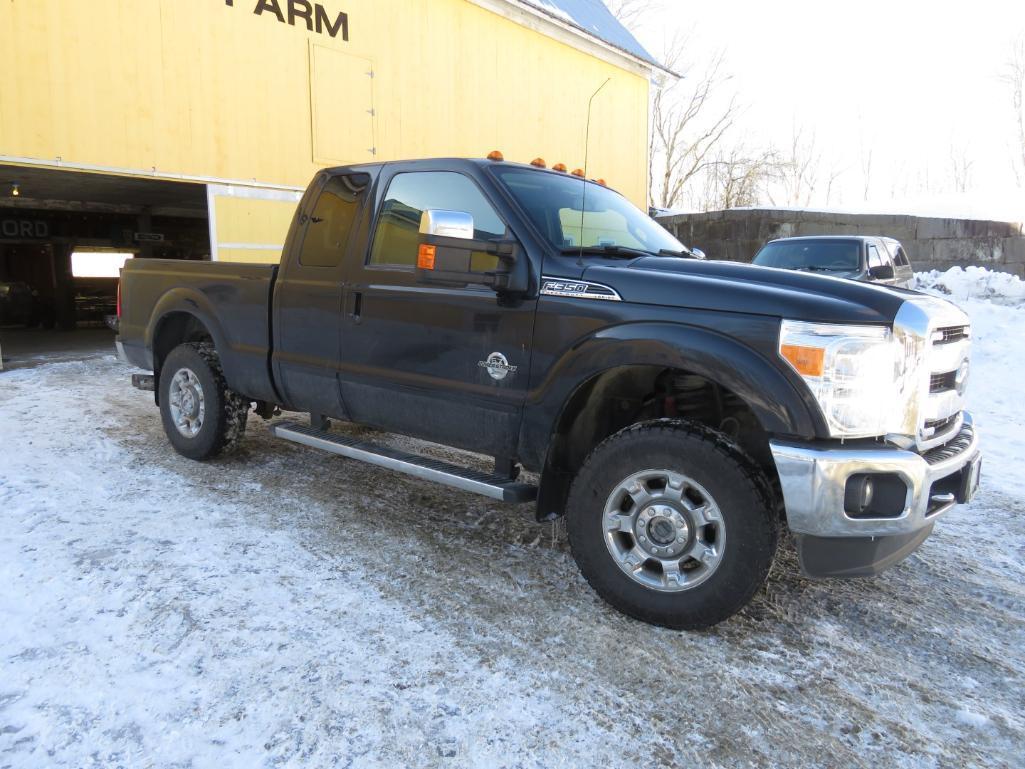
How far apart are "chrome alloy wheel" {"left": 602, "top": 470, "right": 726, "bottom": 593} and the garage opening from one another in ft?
43.8

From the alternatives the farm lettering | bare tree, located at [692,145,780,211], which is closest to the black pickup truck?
the farm lettering

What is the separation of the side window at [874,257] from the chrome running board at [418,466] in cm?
815

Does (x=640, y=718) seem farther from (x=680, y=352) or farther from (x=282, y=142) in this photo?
(x=282, y=142)

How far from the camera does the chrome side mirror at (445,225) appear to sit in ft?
10.5

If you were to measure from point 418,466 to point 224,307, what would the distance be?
6.82ft

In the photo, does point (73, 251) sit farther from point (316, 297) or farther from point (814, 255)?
point (814, 255)

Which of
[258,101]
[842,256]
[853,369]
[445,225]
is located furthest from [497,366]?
[258,101]

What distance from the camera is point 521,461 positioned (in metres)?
3.48

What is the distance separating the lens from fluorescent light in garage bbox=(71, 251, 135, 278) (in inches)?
672

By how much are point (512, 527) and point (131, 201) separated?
13784 millimetres

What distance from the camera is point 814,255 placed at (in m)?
10.2

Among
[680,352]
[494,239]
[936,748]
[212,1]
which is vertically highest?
[212,1]

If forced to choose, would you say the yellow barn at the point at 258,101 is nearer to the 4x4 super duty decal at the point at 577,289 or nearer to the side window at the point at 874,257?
the side window at the point at 874,257

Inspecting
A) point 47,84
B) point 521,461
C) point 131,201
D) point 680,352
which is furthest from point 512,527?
point 131,201
